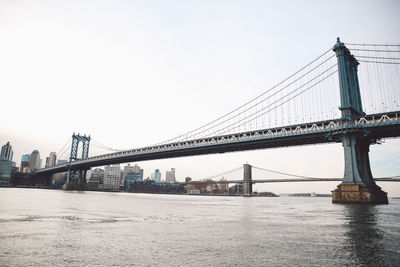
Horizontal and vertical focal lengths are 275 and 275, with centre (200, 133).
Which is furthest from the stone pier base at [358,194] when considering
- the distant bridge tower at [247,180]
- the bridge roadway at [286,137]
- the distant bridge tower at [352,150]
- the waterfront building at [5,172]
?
the waterfront building at [5,172]

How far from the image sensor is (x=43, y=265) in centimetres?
534

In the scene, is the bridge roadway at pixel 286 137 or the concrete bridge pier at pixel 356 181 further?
the bridge roadway at pixel 286 137

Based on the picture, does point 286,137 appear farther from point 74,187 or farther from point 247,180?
point 74,187

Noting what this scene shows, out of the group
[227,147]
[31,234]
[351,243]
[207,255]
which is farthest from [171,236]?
[227,147]

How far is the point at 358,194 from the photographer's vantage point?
107 feet

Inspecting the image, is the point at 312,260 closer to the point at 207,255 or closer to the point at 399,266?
the point at 399,266

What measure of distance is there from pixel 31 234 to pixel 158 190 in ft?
528

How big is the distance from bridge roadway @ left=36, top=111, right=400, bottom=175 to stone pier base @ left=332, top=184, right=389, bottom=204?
6.98 meters

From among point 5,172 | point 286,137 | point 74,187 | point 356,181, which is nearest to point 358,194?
point 356,181

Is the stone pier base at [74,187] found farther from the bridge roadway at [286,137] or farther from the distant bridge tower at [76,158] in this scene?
the bridge roadway at [286,137]

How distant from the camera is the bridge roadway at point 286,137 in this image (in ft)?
115

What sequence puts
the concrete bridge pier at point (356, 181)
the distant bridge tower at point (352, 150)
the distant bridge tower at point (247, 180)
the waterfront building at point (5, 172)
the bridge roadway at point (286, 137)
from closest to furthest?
the concrete bridge pier at point (356, 181) < the distant bridge tower at point (352, 150) < the bridge roadway at point (286, 137) < the distant bridge tower at point (247, 180) < the waterfront building at point (5, 172)

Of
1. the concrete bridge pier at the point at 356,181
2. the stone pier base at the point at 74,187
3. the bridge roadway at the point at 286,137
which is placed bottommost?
the stone pier base at the point at 74,187

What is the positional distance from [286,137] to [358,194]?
13.9m
